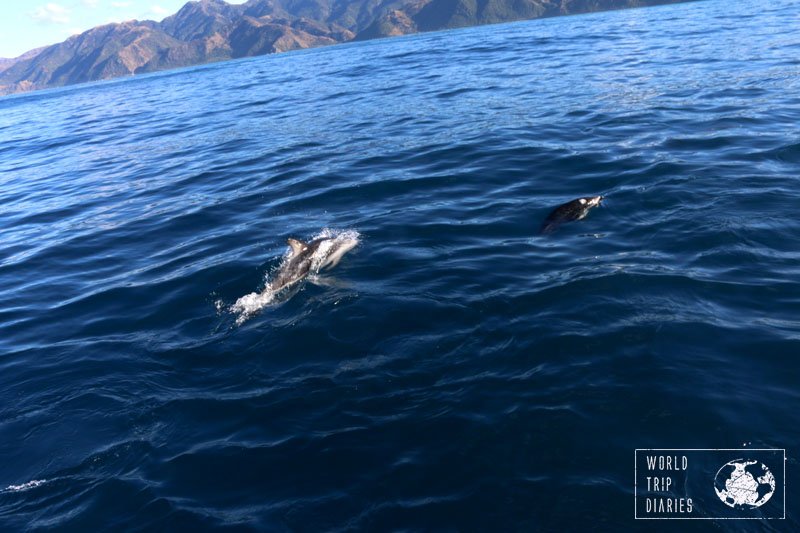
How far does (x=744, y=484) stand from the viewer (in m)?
5.81

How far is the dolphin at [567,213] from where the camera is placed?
1304 centimetres

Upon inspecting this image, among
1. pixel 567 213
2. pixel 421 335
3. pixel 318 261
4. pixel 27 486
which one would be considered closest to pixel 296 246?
pixel 318 261

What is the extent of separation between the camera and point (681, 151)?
1664cm

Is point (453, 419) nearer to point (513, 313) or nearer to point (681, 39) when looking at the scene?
point (513, 313)

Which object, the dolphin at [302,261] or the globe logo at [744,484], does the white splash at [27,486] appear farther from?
the globe logo at [744,484]

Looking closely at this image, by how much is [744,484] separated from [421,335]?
5.24 meters

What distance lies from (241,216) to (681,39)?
45.2m

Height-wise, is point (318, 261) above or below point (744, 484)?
above

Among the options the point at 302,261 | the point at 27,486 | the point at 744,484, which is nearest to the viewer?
the point at 744,484

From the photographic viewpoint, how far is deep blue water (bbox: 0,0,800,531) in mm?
6523

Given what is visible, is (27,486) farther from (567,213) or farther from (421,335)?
(567,213)

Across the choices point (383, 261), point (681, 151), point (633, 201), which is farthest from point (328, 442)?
point (681, 151)

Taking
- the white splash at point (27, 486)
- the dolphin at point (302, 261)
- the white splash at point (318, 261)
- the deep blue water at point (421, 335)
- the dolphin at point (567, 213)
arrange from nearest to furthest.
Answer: the deep blue water at point (421, 335)
the white splash at point (27, 486)
the white splash at point (318, 261)
the dolphin at point (302, 261)
the dolphin at point (567, 213)

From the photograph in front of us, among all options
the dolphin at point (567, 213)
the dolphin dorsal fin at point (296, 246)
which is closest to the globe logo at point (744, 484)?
the dolphin at point (567, 213)
